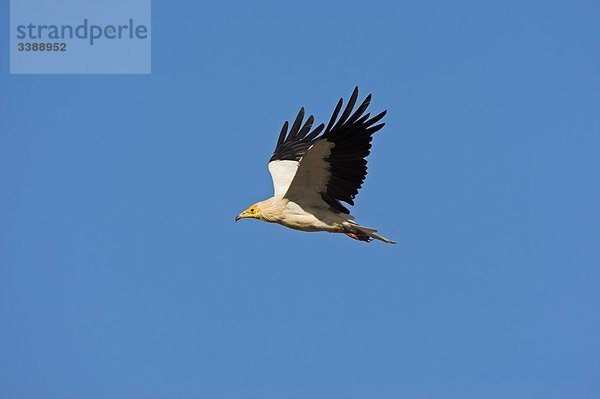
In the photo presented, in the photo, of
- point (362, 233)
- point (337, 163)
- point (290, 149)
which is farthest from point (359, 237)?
point (290, 149)

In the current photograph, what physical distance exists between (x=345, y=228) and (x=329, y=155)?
4.27 ft

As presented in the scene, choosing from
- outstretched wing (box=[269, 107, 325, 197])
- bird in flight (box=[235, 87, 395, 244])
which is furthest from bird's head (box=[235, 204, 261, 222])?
outstretched wing (box=[269, 107, 325, 197])

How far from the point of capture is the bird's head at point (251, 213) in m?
15.7

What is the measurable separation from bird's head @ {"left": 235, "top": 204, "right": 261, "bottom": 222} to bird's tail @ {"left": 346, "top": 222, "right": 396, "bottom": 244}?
1.44 metres

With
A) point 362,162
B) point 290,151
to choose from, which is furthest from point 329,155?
point 290,151

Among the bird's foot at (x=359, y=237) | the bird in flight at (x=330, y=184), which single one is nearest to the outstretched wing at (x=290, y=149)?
the bird in flight at (x=330, y=184)

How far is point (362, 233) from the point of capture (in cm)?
1528

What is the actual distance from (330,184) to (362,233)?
2.95ft

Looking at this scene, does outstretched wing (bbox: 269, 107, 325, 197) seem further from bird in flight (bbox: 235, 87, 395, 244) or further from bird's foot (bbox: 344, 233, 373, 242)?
bird's foot (bbox: 344, 233, 373, 242)

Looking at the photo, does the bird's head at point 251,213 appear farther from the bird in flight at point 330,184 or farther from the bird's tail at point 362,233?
the bird's tail at point 362,233

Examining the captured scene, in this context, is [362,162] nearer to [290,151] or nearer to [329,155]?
[329,155]

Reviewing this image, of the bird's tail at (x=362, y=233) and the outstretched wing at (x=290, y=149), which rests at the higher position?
the outstretched wing at (x=290, y=149)

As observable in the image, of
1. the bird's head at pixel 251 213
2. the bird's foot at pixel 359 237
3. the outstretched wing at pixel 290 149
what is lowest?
the bird's foot at pixel 359 237

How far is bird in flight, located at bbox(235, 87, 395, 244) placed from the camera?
47.0 ft
